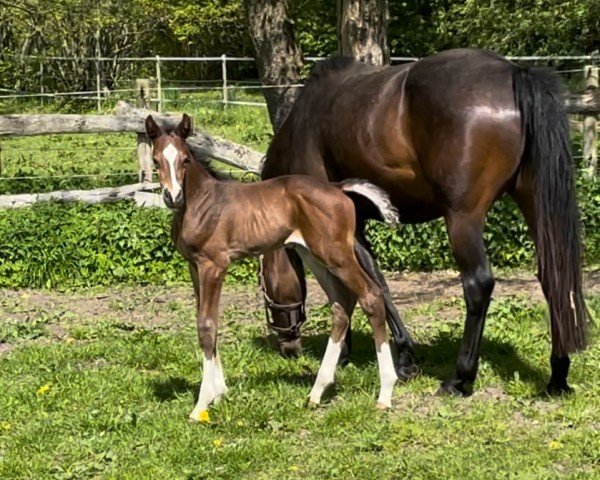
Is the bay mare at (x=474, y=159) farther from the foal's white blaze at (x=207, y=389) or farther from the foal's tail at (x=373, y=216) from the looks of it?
the foal's white blaze at (x=207, y=389)

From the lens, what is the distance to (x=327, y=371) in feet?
17.3

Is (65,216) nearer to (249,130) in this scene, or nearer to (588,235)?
(588,235)

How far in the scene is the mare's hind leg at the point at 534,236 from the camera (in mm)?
5180

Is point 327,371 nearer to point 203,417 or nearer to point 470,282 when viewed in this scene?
point 203,417

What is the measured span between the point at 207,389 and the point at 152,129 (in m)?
1.52

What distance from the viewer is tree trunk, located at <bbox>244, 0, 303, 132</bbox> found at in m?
9.69

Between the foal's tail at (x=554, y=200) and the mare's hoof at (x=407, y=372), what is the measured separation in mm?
1084

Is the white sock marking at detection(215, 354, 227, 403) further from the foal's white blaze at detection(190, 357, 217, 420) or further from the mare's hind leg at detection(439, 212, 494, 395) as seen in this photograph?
the mare's hind leg at detection(439, 212, 494, 395)

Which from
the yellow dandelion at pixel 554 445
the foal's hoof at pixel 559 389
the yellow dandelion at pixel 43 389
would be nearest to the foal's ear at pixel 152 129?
the yellow dandelion at pixel 43 389

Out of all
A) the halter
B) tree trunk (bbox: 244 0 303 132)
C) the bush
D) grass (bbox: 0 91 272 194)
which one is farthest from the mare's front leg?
A: grass (bbox: 0 91 272 194)

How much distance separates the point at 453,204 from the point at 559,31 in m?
11.6

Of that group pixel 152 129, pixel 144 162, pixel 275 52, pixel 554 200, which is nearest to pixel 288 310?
pixel 152 129

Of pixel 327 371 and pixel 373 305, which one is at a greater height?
pixel 373 305

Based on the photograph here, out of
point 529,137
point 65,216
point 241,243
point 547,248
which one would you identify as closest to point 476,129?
point 529,137
